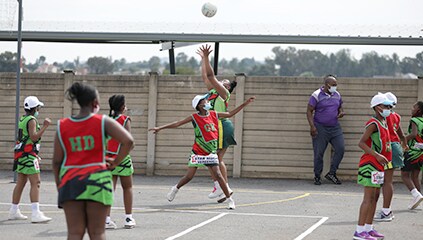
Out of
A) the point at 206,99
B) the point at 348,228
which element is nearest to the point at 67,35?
the point at 206,99

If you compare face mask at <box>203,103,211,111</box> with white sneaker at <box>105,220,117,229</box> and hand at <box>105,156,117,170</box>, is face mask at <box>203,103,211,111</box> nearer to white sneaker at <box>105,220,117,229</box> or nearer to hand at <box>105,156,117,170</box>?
white sneaker at <box>105,220,117,229</box>

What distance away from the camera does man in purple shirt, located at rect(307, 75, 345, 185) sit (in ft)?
59.8

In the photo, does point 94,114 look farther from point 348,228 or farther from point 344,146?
point 344,146

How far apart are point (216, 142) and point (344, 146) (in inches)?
207

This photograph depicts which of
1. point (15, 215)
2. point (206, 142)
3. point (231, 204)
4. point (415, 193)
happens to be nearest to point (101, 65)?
point (206, 142)

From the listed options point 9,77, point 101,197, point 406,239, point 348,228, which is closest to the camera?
point 101,197

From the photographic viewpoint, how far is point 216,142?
1420 centimetres

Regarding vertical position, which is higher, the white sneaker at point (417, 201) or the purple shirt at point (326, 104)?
the purple shirt at point (326, 104)

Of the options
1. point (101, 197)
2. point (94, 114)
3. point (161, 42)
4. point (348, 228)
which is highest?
point (161, 42)

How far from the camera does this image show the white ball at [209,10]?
21.5 meters

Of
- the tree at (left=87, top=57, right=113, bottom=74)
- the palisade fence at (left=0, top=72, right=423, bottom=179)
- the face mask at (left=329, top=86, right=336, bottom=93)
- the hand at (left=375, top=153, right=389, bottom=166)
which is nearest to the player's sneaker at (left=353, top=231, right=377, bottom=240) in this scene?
the hand at (left=375, top=153, right=389, bottom=166)

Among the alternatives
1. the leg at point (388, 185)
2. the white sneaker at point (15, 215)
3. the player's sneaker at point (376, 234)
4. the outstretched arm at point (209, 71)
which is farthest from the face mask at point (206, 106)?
the player's sneaker at point (376, 234)

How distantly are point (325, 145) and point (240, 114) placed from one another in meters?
2.03

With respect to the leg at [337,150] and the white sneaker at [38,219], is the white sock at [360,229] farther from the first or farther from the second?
the leg at [337,150]
